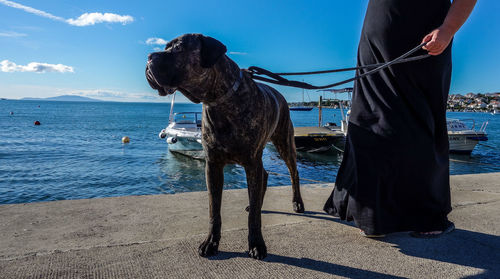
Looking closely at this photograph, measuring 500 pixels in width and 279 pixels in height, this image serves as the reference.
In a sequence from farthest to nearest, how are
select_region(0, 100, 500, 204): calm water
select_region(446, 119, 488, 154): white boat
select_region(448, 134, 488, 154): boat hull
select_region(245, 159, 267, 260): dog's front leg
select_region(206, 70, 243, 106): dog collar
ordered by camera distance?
select_region(448, 134, 488, 154): boat hull, select_region(446, 119, 488, 154): white boat, select_region(0, 100, 500, 204): calm water, select_region(245, 159, 267, 260): dog's front leg, select_region(206, 70, 243, 106): dog collar

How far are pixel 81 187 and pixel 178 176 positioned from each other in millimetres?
5166

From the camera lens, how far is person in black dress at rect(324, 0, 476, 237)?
8.80 feet

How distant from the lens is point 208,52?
2312 millimetres

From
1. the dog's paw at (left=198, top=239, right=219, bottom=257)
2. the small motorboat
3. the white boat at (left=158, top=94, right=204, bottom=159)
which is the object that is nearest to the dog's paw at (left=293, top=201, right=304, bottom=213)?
the dog's paw at (left=198, top=239, right=219, bottom=257)

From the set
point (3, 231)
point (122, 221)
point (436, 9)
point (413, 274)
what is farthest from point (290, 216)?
point (3, 231)

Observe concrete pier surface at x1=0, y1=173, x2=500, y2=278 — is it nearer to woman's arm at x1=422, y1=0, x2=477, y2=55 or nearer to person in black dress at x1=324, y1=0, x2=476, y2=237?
person in black dress at x1=324, y1=0, x2=476, y2=237

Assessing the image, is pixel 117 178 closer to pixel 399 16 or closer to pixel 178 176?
pixel 178 176

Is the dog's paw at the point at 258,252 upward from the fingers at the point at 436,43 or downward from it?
downward

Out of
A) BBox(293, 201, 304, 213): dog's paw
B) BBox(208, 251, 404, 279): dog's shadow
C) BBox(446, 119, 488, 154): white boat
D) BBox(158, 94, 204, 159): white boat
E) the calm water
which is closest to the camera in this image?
BBox(208, 251, 404, 279): dog's shadow

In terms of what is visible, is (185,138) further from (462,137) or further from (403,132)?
(462,137)

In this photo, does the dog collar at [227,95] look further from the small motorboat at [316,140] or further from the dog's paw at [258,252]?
the small motorboat at [316,140]

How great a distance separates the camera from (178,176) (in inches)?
732

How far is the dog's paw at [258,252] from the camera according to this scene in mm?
2519

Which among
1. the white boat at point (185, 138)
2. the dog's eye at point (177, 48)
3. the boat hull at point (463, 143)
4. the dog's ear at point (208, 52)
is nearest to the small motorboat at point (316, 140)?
the white boat at point (185, 138)
